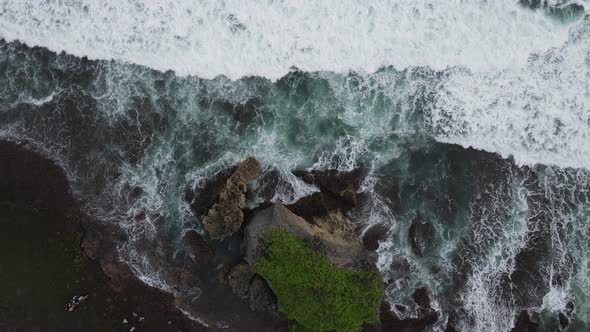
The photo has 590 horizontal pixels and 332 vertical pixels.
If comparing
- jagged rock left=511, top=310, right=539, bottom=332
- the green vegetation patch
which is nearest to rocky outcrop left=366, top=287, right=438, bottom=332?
the green vegetation patch

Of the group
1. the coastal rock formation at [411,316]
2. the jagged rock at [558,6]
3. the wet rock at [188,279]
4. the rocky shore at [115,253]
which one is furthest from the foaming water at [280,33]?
the coastal rock formation at [411,316]

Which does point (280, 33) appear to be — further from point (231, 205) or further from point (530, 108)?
point (530, 108)

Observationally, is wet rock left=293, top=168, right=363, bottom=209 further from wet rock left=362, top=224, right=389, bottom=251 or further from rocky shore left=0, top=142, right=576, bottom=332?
wet rock left=362, top=224, right=389, bottom=251

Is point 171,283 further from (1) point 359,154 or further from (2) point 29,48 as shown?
(2) point 29,48

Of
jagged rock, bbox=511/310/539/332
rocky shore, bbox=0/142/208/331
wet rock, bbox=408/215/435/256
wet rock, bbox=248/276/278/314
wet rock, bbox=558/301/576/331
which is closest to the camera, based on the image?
wet rock, bbox=248/276/278/314

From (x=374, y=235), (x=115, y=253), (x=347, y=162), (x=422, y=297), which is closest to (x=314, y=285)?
(x=374, y=235)

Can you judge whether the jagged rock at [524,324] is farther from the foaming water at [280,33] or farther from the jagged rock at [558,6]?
the jagged rock at [558,6]
